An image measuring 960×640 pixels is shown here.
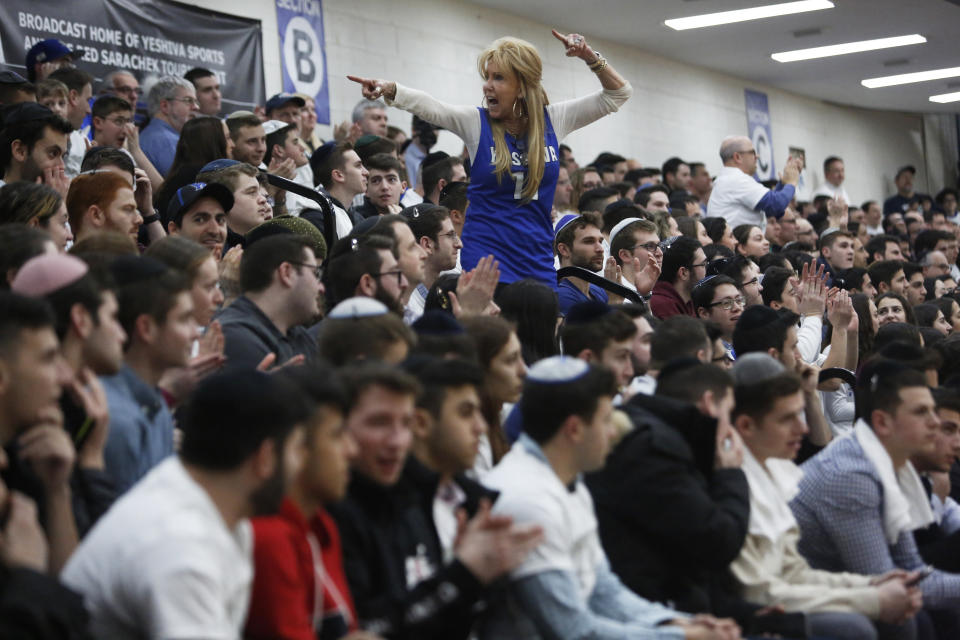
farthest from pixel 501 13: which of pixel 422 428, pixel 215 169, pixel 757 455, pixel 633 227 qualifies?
pixel 422 428

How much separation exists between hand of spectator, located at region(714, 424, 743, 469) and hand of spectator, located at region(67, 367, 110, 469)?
1643 millimetres

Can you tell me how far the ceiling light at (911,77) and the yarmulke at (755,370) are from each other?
47.9ft

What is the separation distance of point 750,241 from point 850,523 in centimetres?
455

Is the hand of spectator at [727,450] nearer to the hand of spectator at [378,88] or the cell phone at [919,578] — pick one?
the cell phone at [919,578]

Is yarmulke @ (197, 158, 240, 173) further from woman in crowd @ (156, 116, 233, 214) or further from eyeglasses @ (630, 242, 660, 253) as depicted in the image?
eyeglasses @ (630, 242, 660, 253)

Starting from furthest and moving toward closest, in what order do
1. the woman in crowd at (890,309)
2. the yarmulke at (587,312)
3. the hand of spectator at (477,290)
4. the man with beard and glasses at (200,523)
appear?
the woman in crowd at (890,309)
the hand of spectator at (477,290)
the yarmulke at (587,312)
the man with beard and glasses at (200,523)

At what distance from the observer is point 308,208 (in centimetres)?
627

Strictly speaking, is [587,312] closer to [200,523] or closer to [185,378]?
[185,378]

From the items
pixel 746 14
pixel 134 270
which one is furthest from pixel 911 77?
pixel 134 270

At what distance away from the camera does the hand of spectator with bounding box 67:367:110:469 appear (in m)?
2.55

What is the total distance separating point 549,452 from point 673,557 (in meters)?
0.58

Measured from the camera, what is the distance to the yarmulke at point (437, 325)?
3.39 metres

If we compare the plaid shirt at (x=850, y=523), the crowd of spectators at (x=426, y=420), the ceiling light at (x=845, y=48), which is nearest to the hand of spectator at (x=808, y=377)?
the crowd of spectators at (x=426, y=420)

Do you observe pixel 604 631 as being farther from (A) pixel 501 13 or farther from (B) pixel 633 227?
(A) pixel 501 13
